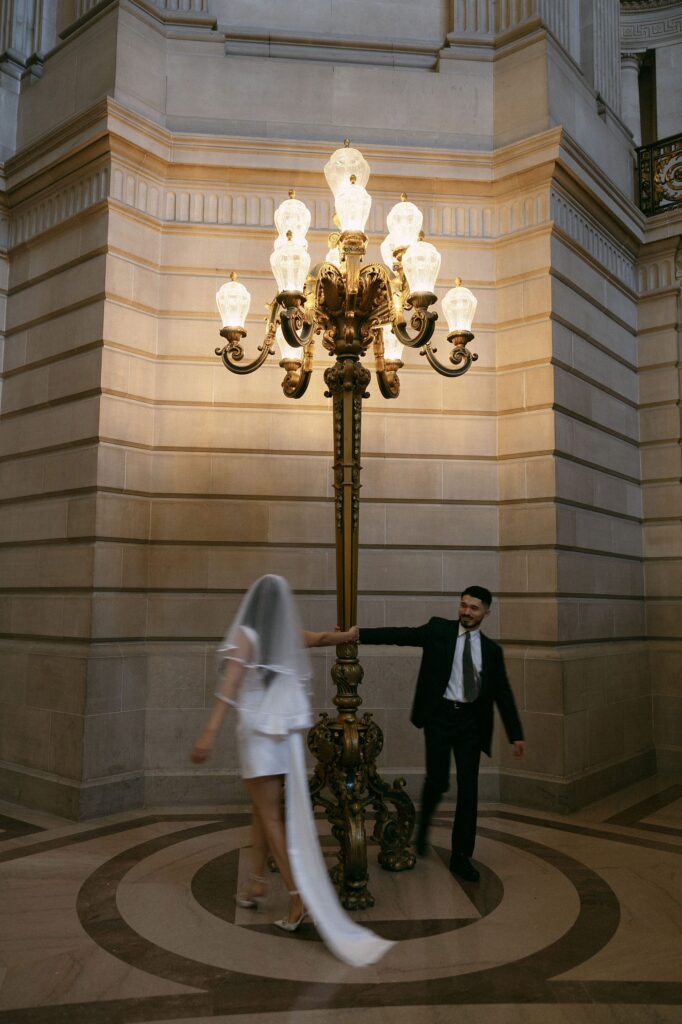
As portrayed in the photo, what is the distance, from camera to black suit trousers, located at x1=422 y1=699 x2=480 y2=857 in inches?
221

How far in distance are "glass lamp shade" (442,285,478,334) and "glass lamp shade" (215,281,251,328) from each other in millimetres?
1450

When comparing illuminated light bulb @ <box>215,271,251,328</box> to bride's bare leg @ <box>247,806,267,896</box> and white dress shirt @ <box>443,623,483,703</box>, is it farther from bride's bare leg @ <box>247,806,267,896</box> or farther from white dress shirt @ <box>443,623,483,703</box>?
bride's bare leg @ <box>247,806,267,896</box>

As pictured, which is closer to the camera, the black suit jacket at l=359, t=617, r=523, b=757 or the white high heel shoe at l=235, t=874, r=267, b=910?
the white high heel shoe at l=235, t=874, r=267, b=910

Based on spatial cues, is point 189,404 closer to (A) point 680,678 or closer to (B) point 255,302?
(B) point 255,302

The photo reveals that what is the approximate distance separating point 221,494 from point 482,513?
2.63m

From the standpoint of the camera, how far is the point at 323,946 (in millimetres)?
4465

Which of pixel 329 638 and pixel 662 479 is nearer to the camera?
pixel 329 638

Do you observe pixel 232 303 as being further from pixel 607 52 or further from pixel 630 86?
pixel 630 86

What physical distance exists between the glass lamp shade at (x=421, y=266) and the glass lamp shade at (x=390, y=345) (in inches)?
36.5

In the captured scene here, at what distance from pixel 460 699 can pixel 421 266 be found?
9.56ft

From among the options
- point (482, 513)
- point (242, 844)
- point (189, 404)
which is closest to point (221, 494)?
point (189, 404)

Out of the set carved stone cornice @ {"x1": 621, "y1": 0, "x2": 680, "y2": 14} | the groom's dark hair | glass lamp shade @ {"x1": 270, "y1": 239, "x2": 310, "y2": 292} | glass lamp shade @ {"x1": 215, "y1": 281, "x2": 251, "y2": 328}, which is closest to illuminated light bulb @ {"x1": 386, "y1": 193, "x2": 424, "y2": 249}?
glass lamp shade @ {"x1": 270, "y1": 239, "x2": 310, "y2": 292}

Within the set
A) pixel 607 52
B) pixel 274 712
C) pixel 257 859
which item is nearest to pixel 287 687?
pixel 274 712

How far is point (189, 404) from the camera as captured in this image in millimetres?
8148
